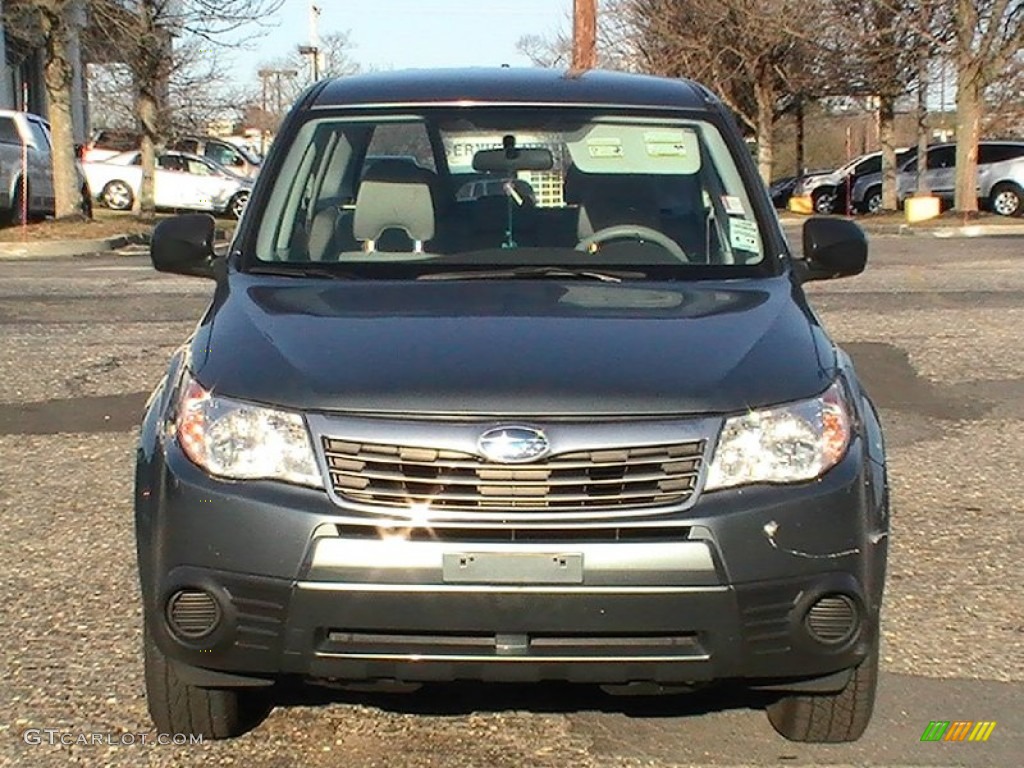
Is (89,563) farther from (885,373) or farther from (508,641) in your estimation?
(885,373)

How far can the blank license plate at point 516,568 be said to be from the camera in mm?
3193

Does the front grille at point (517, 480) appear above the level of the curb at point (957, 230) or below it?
above

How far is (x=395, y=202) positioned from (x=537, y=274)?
70cm

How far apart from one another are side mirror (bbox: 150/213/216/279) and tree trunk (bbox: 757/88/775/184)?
3701 cm

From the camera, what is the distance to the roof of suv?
4922 mm

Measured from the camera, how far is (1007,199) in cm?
3234

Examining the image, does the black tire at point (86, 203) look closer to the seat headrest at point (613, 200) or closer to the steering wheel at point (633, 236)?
the seat headrest at point (613, 200)

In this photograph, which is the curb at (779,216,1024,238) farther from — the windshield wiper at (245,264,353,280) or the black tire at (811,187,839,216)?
the windshield wiper at (245,264,353,280)

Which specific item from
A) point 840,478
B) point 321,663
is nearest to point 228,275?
point 321,663

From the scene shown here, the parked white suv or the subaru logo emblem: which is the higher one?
the subaru logo emblem

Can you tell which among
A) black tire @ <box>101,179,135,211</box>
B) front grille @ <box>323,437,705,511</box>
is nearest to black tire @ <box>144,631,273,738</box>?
front grille @ <box>323,437,705,511</box>

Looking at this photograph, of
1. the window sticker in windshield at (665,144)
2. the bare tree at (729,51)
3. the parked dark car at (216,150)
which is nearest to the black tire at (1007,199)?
the bare tree at (729,51)

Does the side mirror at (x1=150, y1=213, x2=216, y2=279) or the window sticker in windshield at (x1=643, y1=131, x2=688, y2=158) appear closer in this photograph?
the side mirror at (x1=150, y1=213, x2=216, y2=279)

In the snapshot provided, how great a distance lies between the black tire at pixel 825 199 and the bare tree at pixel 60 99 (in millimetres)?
20677
